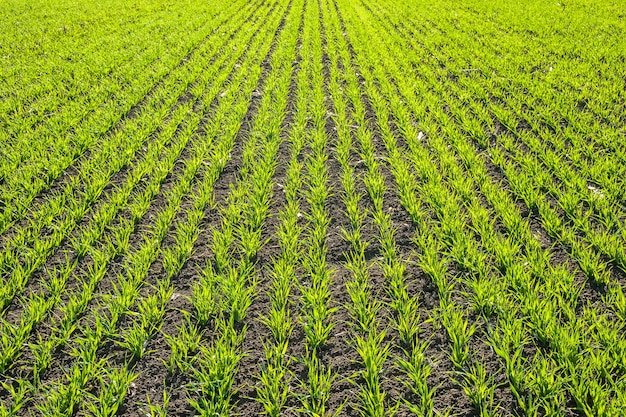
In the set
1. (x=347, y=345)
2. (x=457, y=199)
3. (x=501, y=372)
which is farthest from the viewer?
(x=457, y=199)

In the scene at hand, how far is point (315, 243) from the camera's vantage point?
3.13m

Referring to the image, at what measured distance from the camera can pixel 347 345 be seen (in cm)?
236

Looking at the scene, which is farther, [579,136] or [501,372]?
[579,136]

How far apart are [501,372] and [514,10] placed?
1267cm

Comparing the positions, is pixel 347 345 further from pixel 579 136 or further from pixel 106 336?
pixel 579 136

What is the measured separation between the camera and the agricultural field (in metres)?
2.12

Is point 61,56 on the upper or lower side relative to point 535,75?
upper

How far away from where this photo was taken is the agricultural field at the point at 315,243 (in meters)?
2.12

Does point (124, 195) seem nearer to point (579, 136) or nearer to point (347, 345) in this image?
point (347, 345)

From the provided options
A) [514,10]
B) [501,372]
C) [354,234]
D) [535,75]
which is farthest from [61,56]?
[514,10]

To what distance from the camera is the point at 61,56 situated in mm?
8008

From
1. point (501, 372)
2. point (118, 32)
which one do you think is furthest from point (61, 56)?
point (501, 372)

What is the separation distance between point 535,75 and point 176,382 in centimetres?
653

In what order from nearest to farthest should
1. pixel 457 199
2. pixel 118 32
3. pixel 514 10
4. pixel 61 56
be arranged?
pixel 457 199, pixel 61 56, pixel 118 32, pixel 514 10
